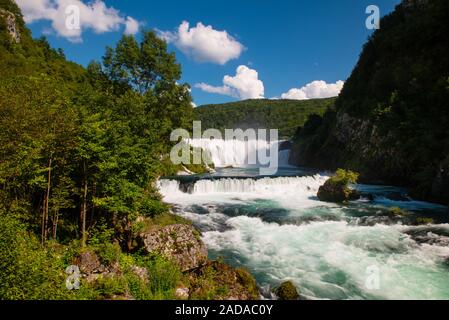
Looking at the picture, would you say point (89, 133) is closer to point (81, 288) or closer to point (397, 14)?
point (81, 288)

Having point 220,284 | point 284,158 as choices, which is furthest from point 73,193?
point 284,158

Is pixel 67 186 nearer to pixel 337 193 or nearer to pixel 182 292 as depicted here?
pixel 182 292

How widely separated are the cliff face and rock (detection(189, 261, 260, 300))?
19932 millimetres

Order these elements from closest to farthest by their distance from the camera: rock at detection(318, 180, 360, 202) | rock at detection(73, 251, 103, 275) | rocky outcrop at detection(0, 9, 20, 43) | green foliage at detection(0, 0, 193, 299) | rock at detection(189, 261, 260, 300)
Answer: green foliage at detection(0, 0, 193, 299) → rock at detection(189, 261, 260, 300) → rock at detection(73, 251, 103, 275) → rock at detection(318, 180, 360, 202) → rocky outcrop at detection(0, 9, 20, 43)

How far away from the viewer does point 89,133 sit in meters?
9.20

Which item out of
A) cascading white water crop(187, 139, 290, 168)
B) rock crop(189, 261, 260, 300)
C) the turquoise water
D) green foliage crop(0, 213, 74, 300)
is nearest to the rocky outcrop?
cascading white water crop(187, 139, 290, 168)

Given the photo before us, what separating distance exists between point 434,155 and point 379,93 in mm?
16606

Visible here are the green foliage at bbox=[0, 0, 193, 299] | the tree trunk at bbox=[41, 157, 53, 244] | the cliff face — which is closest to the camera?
the green foliage at bbox=[0, 0, 193, 299]

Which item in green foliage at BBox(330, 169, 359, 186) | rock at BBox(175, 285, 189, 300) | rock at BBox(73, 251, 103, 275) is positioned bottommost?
rock at BBox(175, 285, 189, 300)

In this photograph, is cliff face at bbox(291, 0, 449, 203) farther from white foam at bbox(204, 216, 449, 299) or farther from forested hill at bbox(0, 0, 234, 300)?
forested hill at bbox(0, 0, 234, 300)

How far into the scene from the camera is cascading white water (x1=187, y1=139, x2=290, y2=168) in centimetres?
5875

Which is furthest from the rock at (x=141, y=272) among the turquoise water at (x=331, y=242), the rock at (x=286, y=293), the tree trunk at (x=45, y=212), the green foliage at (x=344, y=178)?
the green foliage at (x=344, y=178)

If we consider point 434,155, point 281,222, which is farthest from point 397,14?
point 281,222

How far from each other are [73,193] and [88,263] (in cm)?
270
